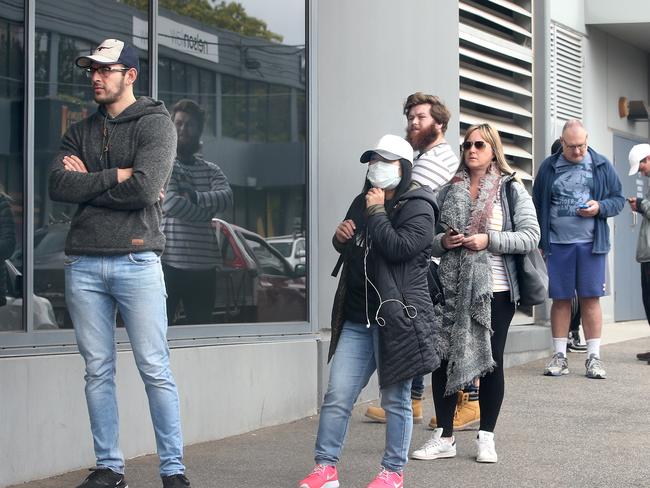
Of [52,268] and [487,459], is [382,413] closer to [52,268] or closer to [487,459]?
[487,459]

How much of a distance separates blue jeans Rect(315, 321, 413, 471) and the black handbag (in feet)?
3.79

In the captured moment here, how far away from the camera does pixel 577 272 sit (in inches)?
382

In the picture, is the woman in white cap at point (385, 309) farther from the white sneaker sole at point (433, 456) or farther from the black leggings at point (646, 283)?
the black leggings at point (646, 283)

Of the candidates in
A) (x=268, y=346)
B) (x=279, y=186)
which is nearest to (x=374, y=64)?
(x=279, y=186)

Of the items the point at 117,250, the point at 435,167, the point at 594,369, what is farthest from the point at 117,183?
the point at 594,369

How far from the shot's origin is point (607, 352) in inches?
462

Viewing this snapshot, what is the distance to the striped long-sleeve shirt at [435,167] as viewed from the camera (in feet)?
22.6

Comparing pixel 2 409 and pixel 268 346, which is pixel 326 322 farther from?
pixel 2 409

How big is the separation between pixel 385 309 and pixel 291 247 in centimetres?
266

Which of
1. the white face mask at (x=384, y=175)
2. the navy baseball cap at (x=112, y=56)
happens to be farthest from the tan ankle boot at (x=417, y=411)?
the navy baseball cap at (x=112, y=56)

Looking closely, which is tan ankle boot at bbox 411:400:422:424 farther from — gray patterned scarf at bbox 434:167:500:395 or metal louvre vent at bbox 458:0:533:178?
metal louvre vent at bbox 458:0:533:178

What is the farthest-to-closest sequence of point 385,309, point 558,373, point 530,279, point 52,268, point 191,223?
point 558,373
point 191,223
point 530,279
point 52,268
point 385,309

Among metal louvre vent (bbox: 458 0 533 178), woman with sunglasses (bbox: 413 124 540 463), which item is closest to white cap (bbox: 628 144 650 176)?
metal louvre vent (bbox: 458 0 533 178)

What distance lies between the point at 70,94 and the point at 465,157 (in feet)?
7.23
